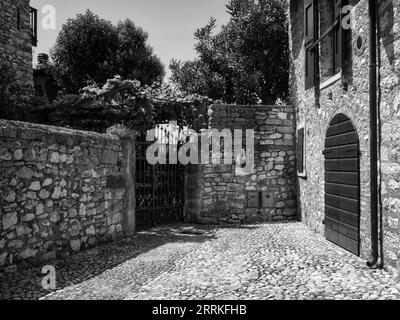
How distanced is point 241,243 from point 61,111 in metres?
5.65

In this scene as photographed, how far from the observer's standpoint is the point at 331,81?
21.6 feet

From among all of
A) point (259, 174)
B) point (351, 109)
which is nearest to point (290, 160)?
point (259, 174)

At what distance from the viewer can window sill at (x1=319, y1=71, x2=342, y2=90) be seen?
6.24m

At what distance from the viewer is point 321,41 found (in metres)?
7.27

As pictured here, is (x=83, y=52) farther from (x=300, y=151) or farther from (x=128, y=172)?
(x=300, y=151)

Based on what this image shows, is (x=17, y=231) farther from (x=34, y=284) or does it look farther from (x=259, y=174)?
(x=259, y=174)

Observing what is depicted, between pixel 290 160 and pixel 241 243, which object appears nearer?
pixel 241 243

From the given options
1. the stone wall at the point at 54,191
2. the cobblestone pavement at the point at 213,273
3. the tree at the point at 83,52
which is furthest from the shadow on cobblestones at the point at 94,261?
the tree at the point at 83,52

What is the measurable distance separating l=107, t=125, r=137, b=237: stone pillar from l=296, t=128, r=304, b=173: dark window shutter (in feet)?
12.7

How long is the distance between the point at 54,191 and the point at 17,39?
729cm

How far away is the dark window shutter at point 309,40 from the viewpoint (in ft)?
25.0

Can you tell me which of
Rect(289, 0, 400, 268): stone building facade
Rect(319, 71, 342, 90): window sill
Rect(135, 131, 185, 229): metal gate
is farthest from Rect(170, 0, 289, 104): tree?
Rect(319, 71, 342, 90): window sill

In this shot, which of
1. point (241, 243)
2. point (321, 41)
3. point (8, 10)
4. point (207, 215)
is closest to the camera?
point (241, 243)

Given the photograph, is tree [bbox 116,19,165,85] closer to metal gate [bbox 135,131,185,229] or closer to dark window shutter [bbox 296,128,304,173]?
metal gate [bbox 135,131,185,229]
